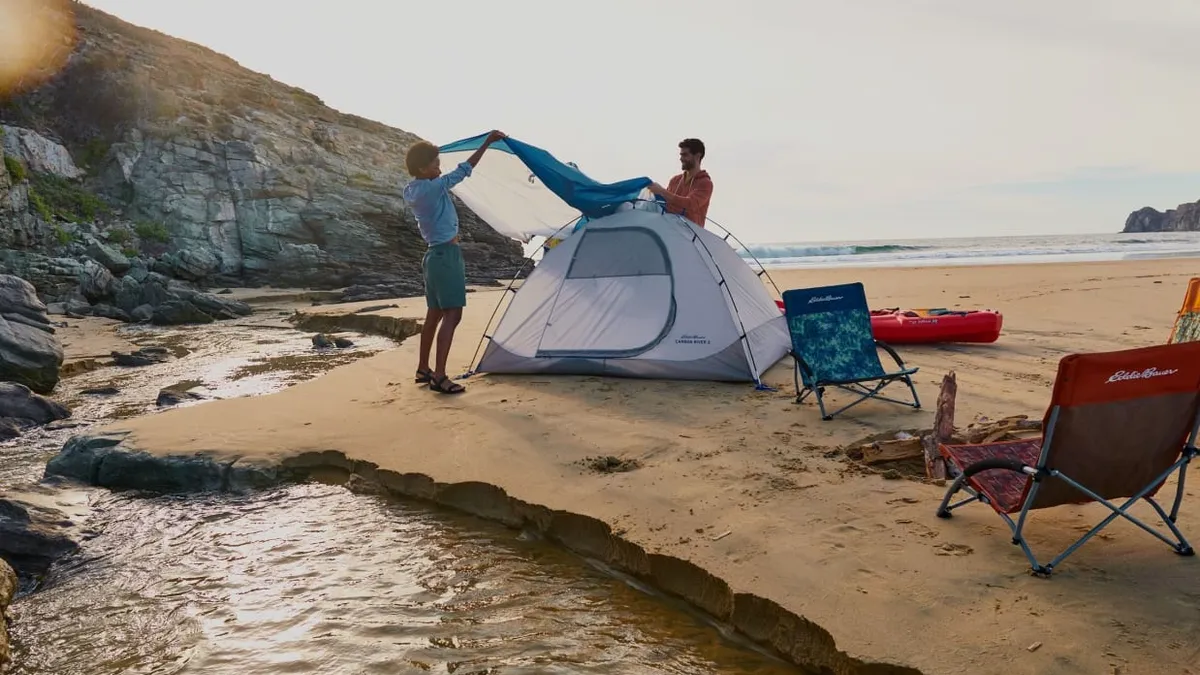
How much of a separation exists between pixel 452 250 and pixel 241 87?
37.4m

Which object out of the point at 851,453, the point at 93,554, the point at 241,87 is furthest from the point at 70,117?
the point at 851,453

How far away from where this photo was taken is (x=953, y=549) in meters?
3.60

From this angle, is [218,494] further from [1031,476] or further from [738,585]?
[1031,476]

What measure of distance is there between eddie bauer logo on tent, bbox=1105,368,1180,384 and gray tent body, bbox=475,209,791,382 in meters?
4.03

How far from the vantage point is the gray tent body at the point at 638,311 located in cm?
759

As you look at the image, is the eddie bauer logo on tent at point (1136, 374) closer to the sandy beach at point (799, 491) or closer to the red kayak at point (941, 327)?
the sandy beach at point (799, 491)

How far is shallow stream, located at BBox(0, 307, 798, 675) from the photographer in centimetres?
328

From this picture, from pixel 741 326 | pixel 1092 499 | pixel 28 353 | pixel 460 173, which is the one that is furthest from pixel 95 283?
pixel 1092 499

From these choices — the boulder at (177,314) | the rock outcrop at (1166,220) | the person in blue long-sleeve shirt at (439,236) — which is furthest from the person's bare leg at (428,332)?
the rock outcrop at (1166,220)

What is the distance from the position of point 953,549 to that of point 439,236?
5.34 m

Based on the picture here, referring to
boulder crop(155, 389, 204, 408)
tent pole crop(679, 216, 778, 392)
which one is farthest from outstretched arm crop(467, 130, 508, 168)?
boulder crop(155, 389, 204, 408)

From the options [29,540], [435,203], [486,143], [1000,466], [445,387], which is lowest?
[29,540]

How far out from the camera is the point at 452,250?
24.5ft

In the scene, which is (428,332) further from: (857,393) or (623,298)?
(857,393)
